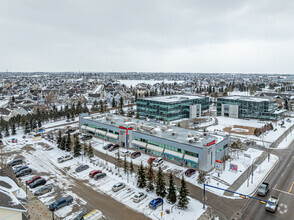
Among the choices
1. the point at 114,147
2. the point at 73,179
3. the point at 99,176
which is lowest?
the point at 73,179

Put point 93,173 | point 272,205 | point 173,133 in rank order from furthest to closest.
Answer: point 173,133 < point 93,173 < point 272,205

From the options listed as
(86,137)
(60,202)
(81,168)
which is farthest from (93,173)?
(86,137)

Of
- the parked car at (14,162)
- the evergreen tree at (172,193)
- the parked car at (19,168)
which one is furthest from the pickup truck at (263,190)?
the parked car at (14,162)

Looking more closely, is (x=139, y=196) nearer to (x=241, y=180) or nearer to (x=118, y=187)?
(x=118, y=187)

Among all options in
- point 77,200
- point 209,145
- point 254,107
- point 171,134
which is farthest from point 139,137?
point 254,107

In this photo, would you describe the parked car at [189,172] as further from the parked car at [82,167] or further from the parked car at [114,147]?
the parked car at [114,147]

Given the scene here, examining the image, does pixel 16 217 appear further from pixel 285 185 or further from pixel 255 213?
pixel 285 185
